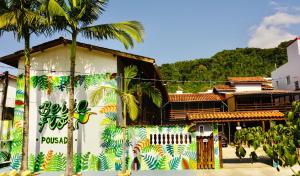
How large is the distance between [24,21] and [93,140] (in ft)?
22.1

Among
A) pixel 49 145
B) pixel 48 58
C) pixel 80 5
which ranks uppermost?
pixel 80 5

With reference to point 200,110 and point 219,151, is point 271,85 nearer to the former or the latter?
point 200,110

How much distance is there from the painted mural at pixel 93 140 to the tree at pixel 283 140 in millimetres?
11248

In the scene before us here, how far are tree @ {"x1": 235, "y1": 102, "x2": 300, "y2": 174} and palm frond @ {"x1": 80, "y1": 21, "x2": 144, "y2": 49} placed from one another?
10305mm

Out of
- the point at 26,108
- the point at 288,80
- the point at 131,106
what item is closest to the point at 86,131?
the point at 26,108

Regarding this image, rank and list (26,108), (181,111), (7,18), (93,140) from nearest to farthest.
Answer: (7,18) → (26,108) → (93,140) → (181,111)

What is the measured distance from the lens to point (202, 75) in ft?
224

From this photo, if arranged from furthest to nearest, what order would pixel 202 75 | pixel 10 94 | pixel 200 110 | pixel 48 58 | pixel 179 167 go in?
pixel 202 75 < pixel 200 110 < pixel 10 94 < pixel 48 58 < pixel 179 167

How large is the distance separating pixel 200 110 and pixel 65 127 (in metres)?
26.6

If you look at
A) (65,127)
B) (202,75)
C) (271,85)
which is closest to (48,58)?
(65,127)

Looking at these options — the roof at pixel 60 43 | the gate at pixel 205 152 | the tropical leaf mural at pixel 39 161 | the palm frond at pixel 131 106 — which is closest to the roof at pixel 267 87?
the gate at pixel 205 152

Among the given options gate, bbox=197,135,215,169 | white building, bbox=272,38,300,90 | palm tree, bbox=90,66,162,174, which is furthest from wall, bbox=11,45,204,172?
white building, bbox=272,38,300,90

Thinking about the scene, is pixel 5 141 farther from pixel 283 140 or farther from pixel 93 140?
pixel 283 140

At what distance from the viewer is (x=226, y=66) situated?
69500mm
